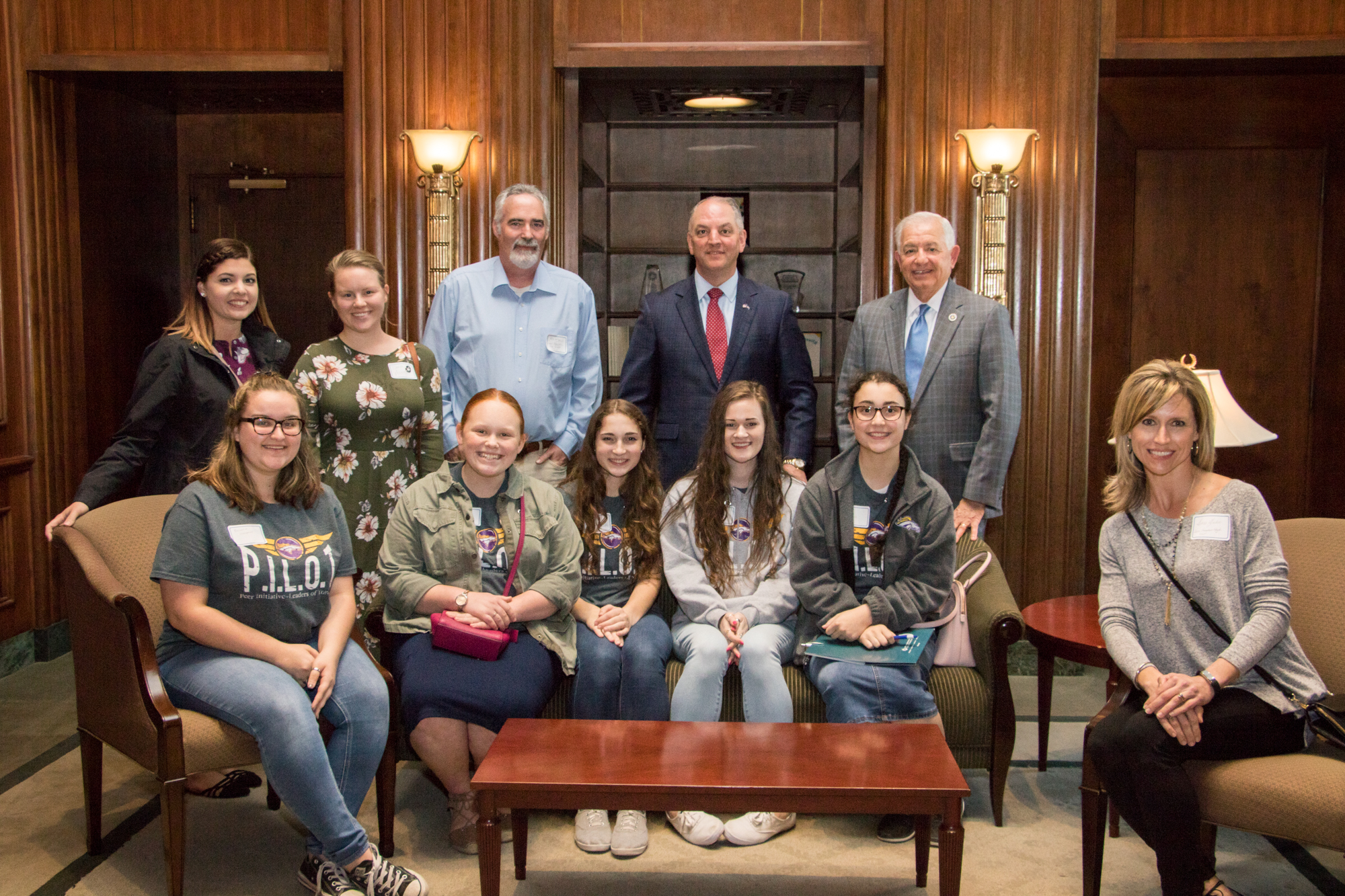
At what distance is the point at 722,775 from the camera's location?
2.06 meters

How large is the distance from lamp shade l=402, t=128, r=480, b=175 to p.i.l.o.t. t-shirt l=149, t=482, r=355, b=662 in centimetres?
214

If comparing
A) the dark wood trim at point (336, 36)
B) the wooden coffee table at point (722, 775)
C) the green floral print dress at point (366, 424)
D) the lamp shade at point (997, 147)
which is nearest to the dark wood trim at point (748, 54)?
the lamp shade at point (997, 147)

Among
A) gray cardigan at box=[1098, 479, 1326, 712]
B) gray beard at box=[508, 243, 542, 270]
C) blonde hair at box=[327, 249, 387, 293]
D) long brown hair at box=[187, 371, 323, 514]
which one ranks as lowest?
gray cardigan at box=[1098, 479, 1326, 712]

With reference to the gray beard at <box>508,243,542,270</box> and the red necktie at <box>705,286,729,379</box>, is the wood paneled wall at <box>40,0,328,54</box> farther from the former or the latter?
the red necktie at <box>705,286,729,379</box>

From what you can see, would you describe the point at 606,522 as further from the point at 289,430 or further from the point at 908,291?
the point at 908,291

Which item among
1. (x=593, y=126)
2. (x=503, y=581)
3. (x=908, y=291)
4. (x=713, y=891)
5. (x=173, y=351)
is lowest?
(x=713, y=891)

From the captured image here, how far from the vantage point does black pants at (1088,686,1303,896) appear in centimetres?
206

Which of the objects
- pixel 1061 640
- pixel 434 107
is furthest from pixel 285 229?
pixel 1061 640

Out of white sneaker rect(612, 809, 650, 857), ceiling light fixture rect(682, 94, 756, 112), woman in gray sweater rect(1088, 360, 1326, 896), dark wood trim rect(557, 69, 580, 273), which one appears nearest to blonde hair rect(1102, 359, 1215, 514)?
woman in gray sweater rect(1088, 360, 1326, 896)

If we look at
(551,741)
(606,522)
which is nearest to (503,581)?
(606,522)

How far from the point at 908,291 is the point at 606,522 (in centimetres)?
127

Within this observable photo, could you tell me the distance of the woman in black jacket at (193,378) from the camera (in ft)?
9.53

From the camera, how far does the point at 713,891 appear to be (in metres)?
2.38

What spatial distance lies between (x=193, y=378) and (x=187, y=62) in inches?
83.7
